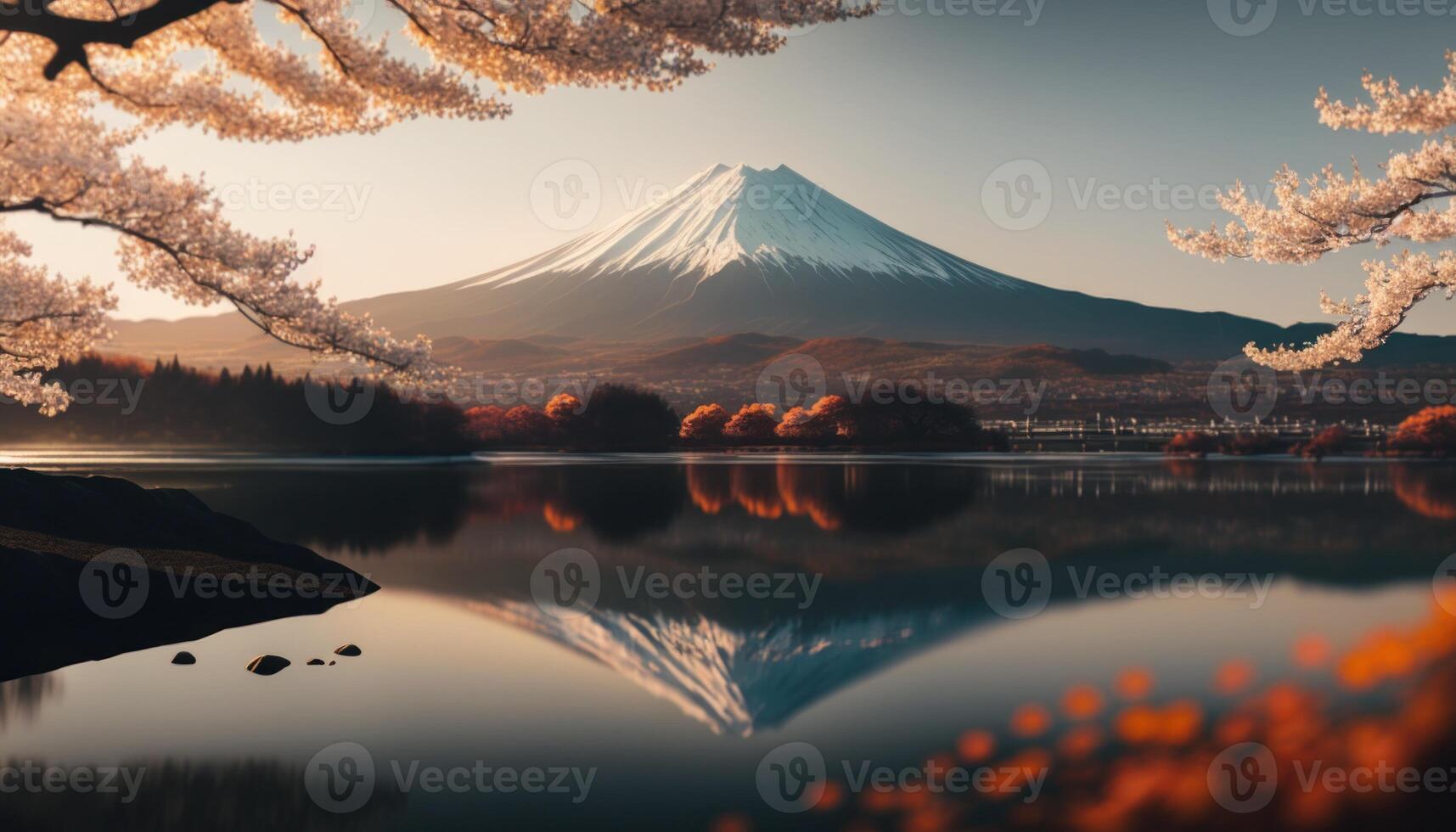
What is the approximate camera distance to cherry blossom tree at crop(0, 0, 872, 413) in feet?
30.9

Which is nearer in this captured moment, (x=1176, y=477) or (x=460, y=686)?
(x=460, y=686)

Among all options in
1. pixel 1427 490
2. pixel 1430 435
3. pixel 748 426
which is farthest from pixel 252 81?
pixel 1430 435

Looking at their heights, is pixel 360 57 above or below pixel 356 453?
above

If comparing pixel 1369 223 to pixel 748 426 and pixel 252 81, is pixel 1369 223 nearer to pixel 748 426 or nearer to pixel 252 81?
pixel 252 81

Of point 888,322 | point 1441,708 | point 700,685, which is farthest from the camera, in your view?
point 888,322

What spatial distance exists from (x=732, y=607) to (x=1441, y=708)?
311 inches

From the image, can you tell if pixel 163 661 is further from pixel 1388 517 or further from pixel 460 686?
pixel 1388 517

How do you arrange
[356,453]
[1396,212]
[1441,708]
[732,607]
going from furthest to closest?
[356,453] → [1396,212] → [732,607] → [1441,708]

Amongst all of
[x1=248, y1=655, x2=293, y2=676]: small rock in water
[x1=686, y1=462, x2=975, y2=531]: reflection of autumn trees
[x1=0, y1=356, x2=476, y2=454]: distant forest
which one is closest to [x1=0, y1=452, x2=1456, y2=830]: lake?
[x1=248, y1=655, x2=293, y2=676]: small rock in water

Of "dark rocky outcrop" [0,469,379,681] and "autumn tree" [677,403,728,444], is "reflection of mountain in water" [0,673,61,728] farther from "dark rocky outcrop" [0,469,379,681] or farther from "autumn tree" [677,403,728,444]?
"autumn tree" [677,403,728,444]

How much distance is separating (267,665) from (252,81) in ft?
20.9

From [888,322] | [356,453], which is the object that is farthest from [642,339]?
[356,453]

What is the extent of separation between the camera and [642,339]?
144 meters

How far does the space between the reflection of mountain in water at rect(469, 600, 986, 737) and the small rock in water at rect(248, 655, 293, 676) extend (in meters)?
2.89
